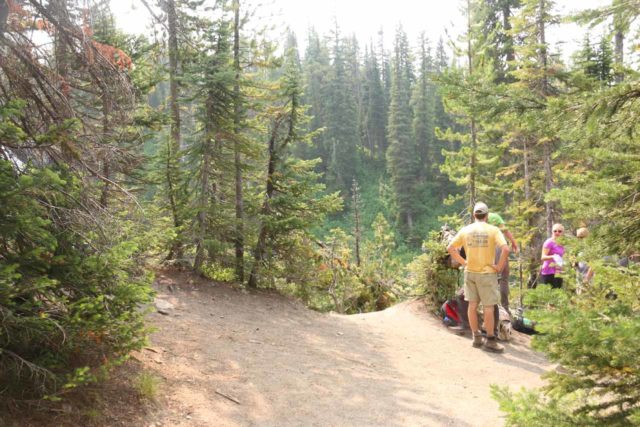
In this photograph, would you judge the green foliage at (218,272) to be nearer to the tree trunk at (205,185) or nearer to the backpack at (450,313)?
the tree trunk at (205,185)

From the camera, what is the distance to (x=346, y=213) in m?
50.5

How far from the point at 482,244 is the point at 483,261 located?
26 cm

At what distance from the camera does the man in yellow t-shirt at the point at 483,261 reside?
659 cm

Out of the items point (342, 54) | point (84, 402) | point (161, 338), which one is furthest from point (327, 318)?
point (342, 54)

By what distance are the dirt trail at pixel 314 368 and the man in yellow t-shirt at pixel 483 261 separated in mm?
804

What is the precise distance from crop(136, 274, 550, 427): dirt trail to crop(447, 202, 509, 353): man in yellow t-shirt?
0.80m

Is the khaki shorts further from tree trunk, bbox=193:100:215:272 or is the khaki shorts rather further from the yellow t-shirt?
tree trunk, bbox=193:100:215:272

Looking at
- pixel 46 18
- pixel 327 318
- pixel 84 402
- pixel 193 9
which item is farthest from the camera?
pixel 193 9

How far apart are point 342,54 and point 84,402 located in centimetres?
6258

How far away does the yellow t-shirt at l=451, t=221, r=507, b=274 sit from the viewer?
21.5 ft

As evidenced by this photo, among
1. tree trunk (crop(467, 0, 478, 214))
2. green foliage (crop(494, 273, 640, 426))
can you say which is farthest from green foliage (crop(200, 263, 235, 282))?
green foliage (crop(494, 273, 640, 426))

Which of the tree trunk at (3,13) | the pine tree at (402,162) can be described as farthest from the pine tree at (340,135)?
the tree trunk at (3,13)

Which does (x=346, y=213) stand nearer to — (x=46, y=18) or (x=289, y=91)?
(x=289, y=91)

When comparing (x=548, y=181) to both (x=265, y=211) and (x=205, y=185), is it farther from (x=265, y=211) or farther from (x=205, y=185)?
(x=205, y=185)
